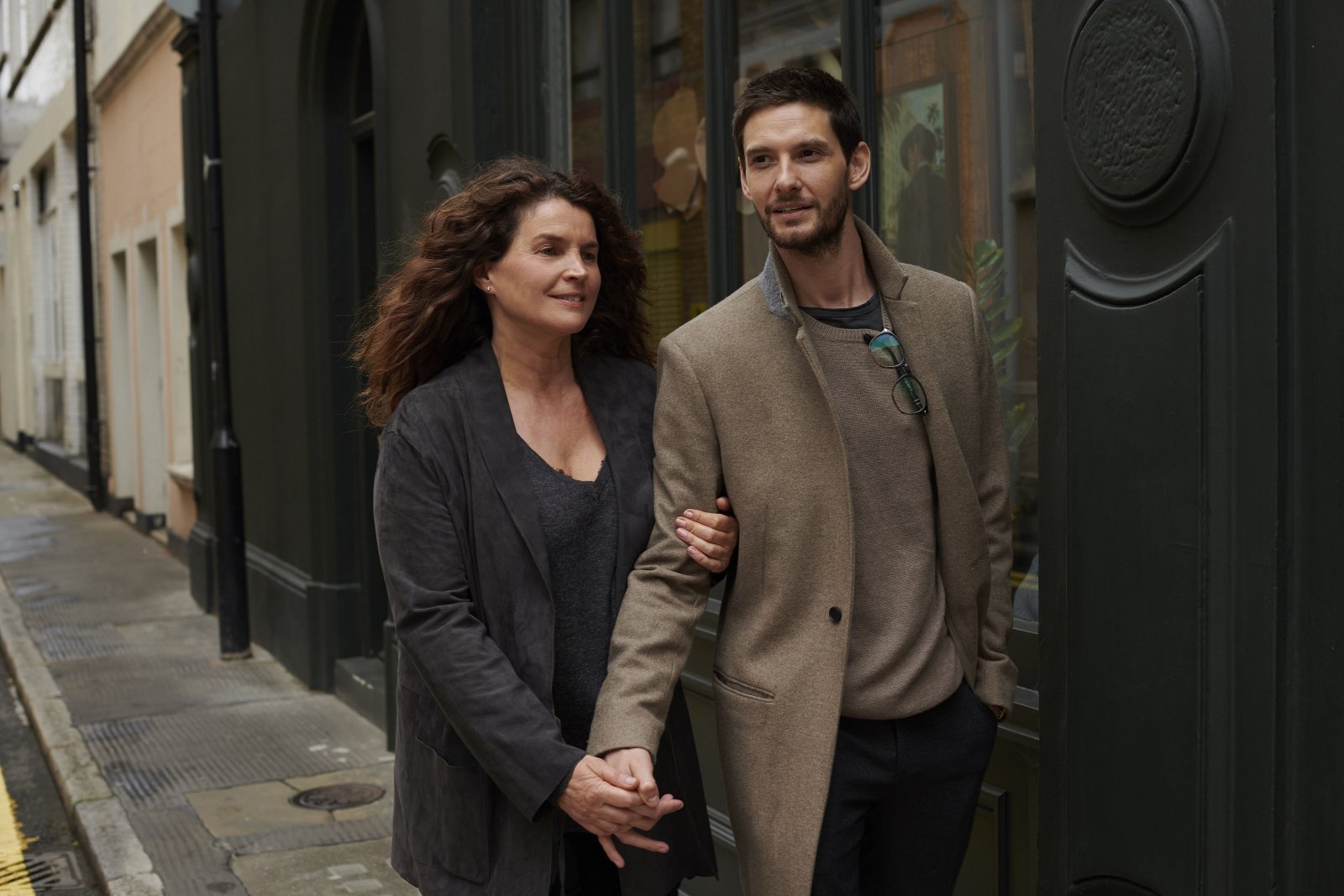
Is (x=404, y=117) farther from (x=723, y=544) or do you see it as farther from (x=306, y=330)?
(x=723, y=544)

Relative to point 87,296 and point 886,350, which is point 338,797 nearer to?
point 886,350

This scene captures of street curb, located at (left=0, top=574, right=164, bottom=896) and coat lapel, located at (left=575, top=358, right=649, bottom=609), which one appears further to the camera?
street curb, located at (left=0, top=574, right=164, bottom=896)

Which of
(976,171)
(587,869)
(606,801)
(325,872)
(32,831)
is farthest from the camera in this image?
(32,831)

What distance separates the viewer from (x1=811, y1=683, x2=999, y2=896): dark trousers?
8.94ft

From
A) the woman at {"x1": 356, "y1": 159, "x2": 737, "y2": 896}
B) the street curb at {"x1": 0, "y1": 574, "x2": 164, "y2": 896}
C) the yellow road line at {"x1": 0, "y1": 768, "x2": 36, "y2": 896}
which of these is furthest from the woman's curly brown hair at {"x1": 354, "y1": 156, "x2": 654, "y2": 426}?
the yellow road line at {"x1": 0, "y1": 768, "x2": 36, "y2": 896}

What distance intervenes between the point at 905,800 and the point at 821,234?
104cm

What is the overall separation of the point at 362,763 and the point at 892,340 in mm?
4690

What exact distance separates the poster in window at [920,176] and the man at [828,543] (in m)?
1.31

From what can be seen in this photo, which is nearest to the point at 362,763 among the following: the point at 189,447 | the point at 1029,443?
the point at 1029,443

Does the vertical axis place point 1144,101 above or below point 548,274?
above

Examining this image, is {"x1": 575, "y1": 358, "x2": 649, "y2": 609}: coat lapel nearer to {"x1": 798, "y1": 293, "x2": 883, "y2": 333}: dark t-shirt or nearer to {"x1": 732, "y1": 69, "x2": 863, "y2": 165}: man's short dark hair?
{"x1": 798, "y1": 293, "x2": 883, "y2": 333}: dark t-shirt

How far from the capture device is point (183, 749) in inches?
277

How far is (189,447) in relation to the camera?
1426 centimetres

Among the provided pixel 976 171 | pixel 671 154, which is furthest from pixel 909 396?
pixel 671 154
